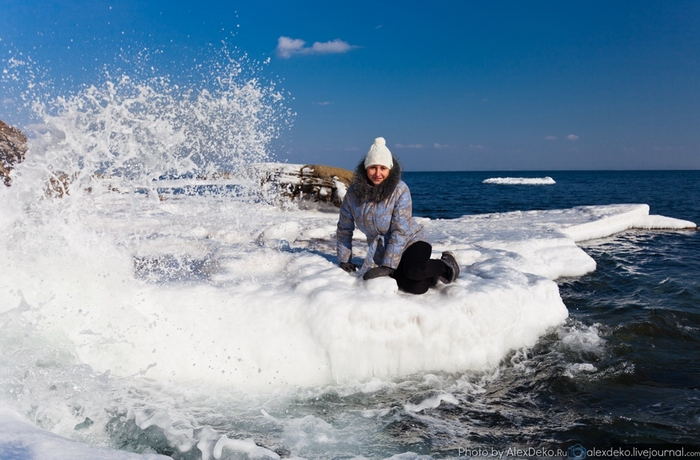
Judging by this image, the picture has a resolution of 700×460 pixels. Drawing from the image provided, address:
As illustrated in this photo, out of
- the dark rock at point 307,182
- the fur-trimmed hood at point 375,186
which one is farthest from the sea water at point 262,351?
the dark rock at point 307,182

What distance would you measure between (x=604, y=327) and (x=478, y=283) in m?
2.23

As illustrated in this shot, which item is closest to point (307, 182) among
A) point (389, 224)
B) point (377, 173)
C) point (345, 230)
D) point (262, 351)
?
point (345, 230)

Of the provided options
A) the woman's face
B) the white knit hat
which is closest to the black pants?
the woman's face

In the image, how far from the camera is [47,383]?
361 centimetres

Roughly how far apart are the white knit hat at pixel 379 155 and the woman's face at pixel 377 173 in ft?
0.16

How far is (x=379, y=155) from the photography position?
4.83 metres

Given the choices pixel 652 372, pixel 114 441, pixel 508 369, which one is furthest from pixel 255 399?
pixel 652 372

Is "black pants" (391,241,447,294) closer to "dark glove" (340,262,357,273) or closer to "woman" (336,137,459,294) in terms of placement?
"woman" (336,137,459,294)

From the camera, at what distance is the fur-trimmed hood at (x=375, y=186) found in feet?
16.1

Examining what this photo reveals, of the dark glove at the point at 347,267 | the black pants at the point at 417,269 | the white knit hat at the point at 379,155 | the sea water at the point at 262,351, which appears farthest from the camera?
the dark glove at the point at 347,267

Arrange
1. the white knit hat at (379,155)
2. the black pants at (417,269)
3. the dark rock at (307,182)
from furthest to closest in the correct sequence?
the dark rock at (307,182) < the black pants at (417,269) < the white knit hat at (379,155)

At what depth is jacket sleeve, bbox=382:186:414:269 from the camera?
5.04m

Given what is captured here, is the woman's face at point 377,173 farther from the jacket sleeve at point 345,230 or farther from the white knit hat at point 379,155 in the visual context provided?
the jacket sleeve at point 345,230

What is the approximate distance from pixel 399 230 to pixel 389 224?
0.44ft
